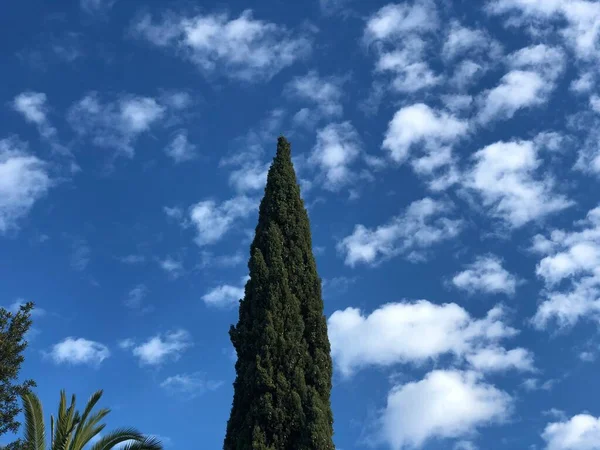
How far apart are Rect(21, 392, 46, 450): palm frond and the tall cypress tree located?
543cm

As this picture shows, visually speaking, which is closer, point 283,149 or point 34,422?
point 34,422

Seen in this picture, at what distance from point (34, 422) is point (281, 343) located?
7.42 m

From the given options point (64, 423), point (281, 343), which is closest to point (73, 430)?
point (64, 423)

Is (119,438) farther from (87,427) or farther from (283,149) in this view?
(283,149)

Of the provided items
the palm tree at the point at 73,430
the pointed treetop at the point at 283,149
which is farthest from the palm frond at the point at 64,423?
the pointed treetop at the point at 283,149

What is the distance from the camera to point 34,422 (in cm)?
1844

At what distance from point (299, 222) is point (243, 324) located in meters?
3.93

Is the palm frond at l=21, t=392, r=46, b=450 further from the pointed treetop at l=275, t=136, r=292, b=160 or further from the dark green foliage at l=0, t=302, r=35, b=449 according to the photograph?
the pointed treetop at l=275, t=136, r=292, b=160

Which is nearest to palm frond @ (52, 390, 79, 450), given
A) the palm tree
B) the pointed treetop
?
the palm tree

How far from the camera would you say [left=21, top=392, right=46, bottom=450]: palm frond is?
1828 cm

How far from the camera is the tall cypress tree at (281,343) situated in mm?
17031

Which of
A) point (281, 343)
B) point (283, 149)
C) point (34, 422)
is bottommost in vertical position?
point (34, 422)

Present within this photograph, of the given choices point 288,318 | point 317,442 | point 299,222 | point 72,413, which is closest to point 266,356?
point 288,318

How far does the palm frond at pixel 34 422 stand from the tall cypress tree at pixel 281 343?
5.43m
